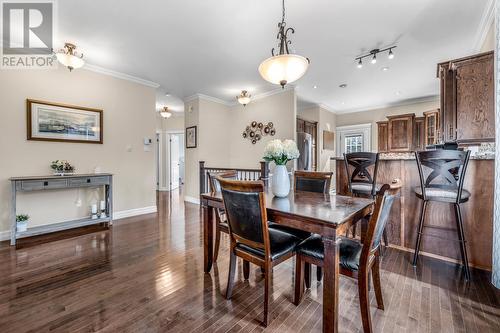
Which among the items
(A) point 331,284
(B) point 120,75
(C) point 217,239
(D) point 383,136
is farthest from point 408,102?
(B) point 120,75

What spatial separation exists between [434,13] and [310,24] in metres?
1.33

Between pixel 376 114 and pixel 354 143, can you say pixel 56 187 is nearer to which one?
pixel 354 143

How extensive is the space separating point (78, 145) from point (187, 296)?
3.33m

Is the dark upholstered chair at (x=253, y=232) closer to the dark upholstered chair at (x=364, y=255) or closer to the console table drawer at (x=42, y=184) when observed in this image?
the dark upholstered chair at (x=364, y=255)

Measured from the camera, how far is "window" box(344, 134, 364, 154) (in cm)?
699

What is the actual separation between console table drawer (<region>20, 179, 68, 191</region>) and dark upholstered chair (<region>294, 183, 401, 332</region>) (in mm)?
3475

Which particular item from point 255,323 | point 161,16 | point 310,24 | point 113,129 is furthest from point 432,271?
point 113,129

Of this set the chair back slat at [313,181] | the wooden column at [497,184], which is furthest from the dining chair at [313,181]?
the wooden column at [497,184]

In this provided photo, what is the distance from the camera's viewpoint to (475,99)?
2389mm

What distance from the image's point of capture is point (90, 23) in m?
2.64

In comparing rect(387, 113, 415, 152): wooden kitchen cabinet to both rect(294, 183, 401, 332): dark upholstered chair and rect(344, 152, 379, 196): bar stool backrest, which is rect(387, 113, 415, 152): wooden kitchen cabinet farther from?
rect(294, 183, 401, 332): dark upholstered chair

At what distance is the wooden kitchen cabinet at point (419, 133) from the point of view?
5.58m

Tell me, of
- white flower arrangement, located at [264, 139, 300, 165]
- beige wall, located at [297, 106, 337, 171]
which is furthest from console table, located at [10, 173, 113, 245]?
beige wall, located at [297, 106, 337, 171]

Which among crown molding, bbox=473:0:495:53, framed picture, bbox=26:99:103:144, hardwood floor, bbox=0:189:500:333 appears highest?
crown molding, bbox=473:0:495:53
